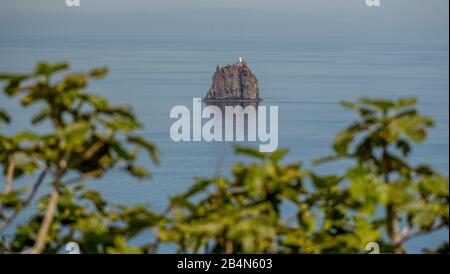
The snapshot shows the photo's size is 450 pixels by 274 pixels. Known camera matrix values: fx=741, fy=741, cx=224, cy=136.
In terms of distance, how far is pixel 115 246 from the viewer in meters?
1.83

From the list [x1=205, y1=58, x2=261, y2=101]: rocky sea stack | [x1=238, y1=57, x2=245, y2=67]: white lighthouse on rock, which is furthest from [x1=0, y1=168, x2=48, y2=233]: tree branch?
[x1=238, y1=57, x2=245, y2=67]: white lighthouse on rock

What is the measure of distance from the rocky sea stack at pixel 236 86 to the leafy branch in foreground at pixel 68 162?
65cm

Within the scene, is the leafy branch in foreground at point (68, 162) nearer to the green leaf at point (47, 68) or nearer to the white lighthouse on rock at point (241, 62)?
the green leaf at point (47, 68)

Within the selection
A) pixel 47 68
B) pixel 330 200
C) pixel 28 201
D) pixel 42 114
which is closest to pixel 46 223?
pixel 28 201

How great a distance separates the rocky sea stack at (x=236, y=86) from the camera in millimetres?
2385

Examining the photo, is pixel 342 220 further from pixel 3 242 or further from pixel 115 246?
pixel 3 242

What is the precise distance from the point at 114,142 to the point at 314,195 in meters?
0.51

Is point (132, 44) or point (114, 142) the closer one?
point (114, 142)

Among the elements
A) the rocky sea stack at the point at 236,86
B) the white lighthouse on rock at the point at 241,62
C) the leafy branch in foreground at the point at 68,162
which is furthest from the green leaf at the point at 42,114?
the white lighthouse on rock at the point at 241,62

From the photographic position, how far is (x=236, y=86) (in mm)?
2357

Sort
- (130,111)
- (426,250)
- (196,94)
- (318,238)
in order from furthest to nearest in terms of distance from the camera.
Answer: (196,94) < (426,250) < (318,238) < (130,111)

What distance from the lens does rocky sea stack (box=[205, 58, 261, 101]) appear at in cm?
238

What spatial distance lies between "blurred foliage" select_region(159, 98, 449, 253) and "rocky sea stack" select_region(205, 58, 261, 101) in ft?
2.04
